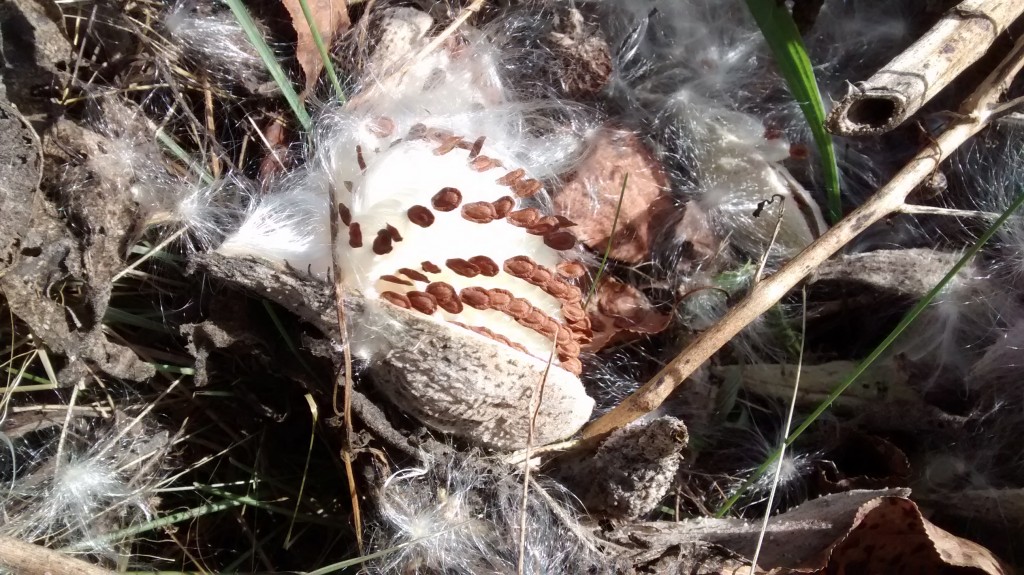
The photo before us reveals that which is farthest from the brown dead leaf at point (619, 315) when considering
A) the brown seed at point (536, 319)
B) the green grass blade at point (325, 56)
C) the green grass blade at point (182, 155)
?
the green grass blade at point (182, 155)

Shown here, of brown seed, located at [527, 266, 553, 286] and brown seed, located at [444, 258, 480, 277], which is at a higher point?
brown seed, located at [444, 258, 480, 277]

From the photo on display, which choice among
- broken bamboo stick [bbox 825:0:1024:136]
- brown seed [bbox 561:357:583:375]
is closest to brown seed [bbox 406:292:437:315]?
brown seed [bbox 561:357:583:375]

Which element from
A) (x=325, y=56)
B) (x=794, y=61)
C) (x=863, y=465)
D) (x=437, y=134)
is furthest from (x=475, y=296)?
(x=863, y=465)

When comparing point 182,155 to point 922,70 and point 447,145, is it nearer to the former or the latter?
point 447,145

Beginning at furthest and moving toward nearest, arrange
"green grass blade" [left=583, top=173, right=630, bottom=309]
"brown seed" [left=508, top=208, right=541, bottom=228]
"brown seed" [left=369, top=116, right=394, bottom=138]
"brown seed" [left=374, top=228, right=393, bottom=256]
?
"green grass blade" [left=583, top=173, right=630, bottom=309] < "brown seed" [left=369, top=116, right=394, bottom=138] < "brown seed" [left=508, top=208, right=541, bottom=228] < "brown seed" [left=374, top=228, right=393, bottom=256]

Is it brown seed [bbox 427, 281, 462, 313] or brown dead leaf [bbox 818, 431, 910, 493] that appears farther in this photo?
brown dead leaf [bbox 818, 431, 910, 493]

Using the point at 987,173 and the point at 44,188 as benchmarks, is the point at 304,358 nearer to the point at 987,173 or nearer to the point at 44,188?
the point at 44,188

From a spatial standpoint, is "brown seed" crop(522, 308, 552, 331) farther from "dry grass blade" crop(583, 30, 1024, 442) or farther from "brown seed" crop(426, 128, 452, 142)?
"brown seed" crop(426, 128, 452, 142)
